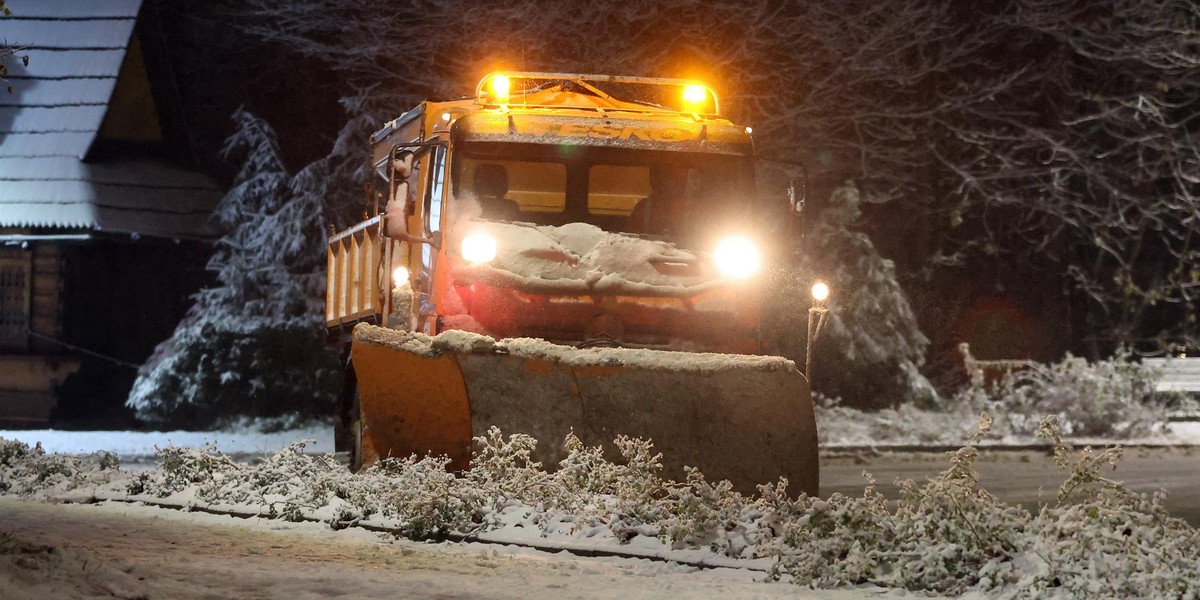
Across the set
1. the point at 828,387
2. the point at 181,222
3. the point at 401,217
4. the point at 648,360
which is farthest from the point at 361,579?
the point at 181,222

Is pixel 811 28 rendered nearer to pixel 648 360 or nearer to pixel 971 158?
pixel 971 158

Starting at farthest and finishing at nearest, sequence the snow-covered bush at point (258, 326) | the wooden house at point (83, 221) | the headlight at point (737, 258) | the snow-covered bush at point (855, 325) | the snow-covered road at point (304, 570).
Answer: the wooden house at point (83, 221) < the snow-covered bush at point (258, 326) < the snow-covered bush at point (855, 325) < the headlight at point (737, 258) < the snow-covered road at point (304, 570)

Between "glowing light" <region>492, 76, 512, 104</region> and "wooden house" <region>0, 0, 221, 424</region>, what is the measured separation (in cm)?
1290

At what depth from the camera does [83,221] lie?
23.1 m

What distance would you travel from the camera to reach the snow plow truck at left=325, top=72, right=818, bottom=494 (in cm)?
929

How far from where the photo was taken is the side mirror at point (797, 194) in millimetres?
11453

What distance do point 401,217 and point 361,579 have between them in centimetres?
436

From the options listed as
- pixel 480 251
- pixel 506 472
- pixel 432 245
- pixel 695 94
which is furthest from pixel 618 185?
pixel 506 472

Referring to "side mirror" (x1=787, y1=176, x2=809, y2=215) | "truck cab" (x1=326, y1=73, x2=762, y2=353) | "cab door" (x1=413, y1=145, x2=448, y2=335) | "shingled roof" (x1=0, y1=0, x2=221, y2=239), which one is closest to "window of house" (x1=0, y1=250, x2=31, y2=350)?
"shingled roof" (x1=0, y1=0, x2=221, y2=239)

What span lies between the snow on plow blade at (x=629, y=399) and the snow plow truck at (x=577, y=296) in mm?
11

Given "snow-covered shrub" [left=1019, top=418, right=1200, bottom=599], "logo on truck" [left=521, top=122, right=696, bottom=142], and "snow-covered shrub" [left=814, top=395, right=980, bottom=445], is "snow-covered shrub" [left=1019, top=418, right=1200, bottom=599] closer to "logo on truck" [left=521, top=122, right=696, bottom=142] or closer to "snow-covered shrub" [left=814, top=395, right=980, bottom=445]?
"logo on truck" [left=521, top=122, right=696, bottom=142]

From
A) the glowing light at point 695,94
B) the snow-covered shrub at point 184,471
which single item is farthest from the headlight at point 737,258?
the snow-covered shrub at point 184,471

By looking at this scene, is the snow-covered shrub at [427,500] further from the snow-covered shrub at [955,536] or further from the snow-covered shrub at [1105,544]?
the snow-covered shrub at [1105,544]

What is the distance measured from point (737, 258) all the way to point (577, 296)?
1.24 m
